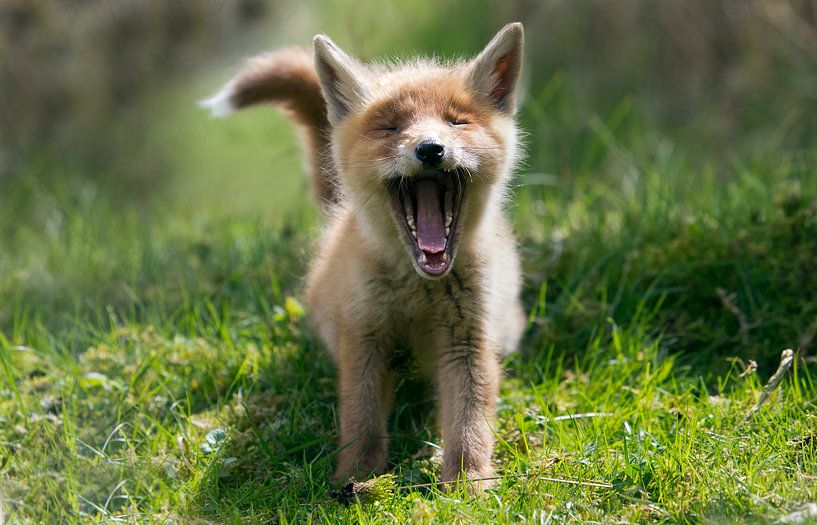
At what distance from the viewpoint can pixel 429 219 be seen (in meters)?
3.57

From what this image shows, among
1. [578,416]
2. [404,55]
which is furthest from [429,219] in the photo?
[404,55]

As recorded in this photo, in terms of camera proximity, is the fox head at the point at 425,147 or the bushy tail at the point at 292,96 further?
the bushy tail at the point at 292,96

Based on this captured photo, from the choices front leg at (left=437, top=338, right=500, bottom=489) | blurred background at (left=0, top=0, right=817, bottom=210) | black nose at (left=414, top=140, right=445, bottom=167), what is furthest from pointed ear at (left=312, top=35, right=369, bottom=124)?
blurred background at (left=0, top=0, right=817, bottom=210)

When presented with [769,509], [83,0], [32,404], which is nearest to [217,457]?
[32,404]

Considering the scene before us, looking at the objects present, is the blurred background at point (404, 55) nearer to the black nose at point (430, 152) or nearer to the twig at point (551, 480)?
the twig at point (551, 480)

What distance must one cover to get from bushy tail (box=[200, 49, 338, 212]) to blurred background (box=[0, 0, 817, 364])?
71cm

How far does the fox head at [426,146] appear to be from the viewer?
11.3 ft

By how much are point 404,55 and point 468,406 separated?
451cm

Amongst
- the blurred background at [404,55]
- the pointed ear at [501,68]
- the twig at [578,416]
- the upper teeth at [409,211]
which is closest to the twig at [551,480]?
the twig at [578,416]

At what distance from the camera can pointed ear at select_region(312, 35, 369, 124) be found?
3.74 meters

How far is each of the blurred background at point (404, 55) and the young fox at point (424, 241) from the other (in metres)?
0.92

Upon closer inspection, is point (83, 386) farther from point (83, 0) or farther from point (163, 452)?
point (83, 0)

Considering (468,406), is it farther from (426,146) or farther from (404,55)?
(404,55)

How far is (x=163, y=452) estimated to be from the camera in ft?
11.9
